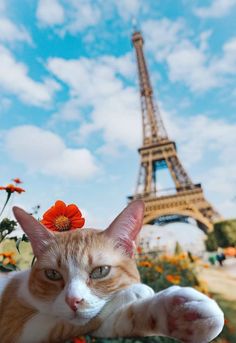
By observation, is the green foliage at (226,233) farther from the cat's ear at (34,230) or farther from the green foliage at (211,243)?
the cat's ear at (34,230)

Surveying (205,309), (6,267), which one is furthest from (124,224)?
(6,267)

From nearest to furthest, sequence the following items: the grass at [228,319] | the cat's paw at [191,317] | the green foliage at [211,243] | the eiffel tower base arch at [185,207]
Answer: the cat's paw at [191,317], the grass at [228,319], the green foliage at [211,243], the eiffel tower base arch at [185,207]

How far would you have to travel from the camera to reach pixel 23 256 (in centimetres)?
135

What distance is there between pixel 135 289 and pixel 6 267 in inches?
18.8

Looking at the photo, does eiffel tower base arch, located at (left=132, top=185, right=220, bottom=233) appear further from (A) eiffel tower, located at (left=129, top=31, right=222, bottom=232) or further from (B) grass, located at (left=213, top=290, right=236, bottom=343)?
(B) grass, located at (left=213, top=290, right=236, bottom=343)

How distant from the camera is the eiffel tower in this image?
11.0 metres

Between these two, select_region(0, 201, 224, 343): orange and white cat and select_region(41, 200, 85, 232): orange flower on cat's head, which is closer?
select_region(0, 201, 224, 343): orange and white cat

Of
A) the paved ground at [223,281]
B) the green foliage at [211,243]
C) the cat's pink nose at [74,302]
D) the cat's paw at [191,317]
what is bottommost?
the cat's paw at [191,317]

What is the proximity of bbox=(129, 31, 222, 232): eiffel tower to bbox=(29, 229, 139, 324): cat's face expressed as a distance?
30.3ft

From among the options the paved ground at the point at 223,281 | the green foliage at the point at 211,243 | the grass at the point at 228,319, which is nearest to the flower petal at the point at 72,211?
the grass at the point at 228,319

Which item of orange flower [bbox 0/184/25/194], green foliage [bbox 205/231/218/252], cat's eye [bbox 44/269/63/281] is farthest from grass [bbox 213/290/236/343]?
green foliage [bbox 205/231/218/252]

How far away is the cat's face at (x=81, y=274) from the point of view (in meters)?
0.56

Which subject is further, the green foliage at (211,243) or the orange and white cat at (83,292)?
the green foliage at (211,243)

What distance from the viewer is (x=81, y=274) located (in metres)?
0.58
